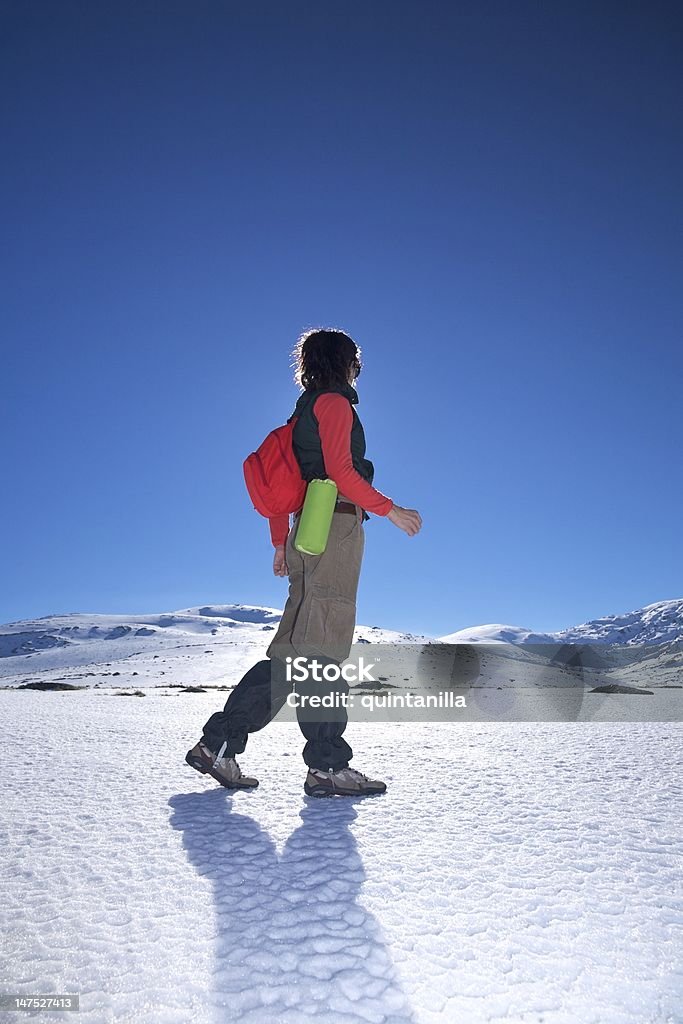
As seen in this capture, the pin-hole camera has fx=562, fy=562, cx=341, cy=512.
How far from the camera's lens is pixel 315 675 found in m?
2.77

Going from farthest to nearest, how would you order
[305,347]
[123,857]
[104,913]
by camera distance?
[305,347] → [123,857] → [104,913]

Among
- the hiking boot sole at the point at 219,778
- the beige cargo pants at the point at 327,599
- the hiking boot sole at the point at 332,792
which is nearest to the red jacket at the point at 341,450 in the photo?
the beige cargo pants at the point at 327,599

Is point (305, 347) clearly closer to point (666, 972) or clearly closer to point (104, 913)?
point (104, 913)

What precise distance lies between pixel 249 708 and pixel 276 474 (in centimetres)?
118

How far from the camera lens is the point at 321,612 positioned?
110 inches

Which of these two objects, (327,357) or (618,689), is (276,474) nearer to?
(327,357)

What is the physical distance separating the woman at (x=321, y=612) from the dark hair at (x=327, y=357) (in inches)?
0.5

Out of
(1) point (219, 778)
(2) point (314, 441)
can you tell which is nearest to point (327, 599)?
(2) point (314, 441)

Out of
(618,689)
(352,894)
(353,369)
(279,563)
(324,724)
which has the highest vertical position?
(353,369)

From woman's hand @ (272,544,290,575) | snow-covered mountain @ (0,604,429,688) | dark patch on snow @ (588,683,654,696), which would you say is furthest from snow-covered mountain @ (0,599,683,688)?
woman's hand @ (272,544,290,575)

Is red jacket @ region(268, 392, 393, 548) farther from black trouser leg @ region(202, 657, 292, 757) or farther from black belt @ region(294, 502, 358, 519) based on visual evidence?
black trouser leg @ region(202, 657, 292, 757)

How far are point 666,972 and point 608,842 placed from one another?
728mm

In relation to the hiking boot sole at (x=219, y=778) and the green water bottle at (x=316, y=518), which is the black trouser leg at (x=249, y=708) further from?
the green water bottle at (x=316, y=518)

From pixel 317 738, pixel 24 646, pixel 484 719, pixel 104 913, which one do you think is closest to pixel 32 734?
pixel 317 738
